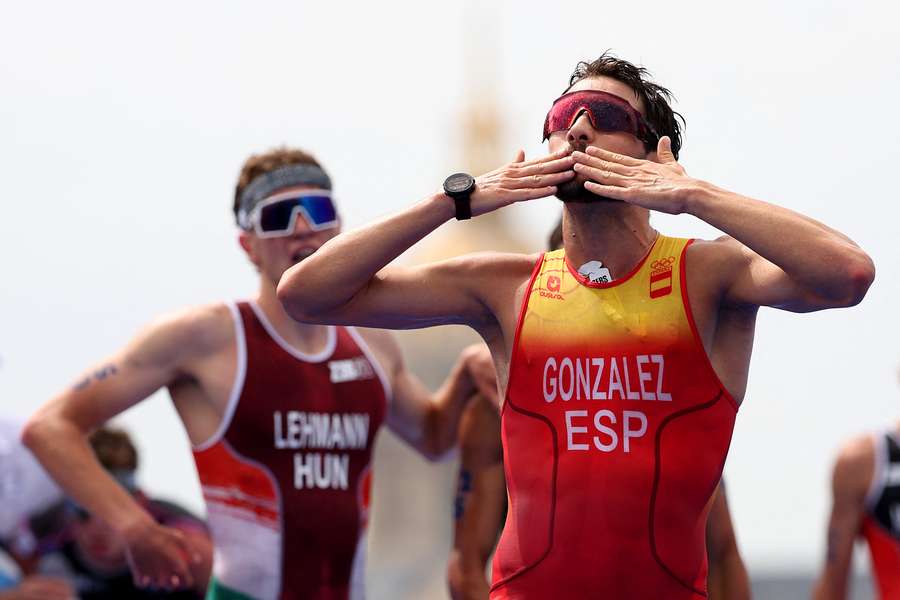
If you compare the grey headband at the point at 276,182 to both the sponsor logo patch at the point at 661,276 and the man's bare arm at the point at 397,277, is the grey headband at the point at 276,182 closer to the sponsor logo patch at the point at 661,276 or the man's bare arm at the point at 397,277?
the man's bare arm at the point at 397,277

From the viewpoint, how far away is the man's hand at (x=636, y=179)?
5.00 meters

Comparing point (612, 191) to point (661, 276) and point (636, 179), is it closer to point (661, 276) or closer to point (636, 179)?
point (636, 179)

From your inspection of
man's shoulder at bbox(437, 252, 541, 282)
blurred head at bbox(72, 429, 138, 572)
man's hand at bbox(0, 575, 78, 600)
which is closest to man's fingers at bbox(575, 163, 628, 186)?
man's shoulder at bbox(437, 252, 541, 282)

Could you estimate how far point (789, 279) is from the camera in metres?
4.90

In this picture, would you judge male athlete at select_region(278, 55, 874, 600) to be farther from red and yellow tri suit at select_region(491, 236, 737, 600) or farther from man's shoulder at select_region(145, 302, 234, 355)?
man's shoulder at select_region(145, 302, 234, 355)

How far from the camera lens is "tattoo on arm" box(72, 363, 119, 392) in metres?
7.28

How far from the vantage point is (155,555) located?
711 cm

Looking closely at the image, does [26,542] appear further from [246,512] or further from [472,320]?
[472,320]

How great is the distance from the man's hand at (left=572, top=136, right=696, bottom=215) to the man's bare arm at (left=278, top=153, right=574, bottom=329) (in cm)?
15

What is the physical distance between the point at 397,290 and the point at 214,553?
2.38m

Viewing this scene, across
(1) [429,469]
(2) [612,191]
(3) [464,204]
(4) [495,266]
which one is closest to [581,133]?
(2) [612,191]

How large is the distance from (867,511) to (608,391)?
3361 millimetres

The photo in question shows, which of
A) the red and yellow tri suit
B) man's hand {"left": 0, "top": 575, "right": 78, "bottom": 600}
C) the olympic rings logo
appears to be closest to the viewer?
the red and yellow tri suit

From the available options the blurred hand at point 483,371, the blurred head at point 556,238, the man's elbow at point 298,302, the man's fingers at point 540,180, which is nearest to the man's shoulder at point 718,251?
the man's fingers at point 540,180
